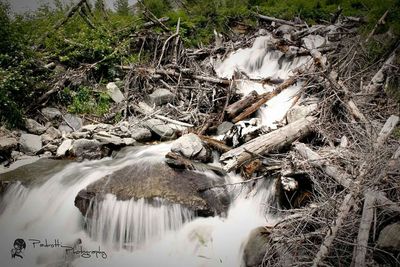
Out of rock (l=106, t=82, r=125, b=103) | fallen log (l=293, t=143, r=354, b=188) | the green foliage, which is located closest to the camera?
fallen log (l=293, t=143, r=354, b=188)

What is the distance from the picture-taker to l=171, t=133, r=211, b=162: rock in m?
5.64

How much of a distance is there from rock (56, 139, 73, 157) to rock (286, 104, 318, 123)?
430 centimetres

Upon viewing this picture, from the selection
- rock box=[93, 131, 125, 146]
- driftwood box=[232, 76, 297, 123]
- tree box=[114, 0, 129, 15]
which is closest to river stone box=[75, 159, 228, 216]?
rock box=[93, 131, 125, 146]

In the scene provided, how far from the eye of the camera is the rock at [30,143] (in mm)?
6319

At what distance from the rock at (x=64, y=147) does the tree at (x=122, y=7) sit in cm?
934

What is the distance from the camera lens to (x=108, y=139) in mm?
6559

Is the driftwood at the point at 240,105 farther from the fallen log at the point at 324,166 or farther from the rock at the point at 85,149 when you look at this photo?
the rock at the point at 85,149

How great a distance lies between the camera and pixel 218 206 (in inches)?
189

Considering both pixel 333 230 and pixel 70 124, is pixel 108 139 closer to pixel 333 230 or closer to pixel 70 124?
pixel 70 124

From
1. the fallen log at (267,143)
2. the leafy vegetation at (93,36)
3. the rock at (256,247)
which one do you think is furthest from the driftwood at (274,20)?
the rock at (256,247)

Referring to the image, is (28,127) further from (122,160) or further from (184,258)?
(184,258)

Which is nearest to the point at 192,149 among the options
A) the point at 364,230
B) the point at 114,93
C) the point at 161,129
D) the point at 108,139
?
the point at 161,129

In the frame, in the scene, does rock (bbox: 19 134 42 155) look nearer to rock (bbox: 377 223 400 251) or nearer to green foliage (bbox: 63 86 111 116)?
green foliage (bbox: 63 86 111 116)

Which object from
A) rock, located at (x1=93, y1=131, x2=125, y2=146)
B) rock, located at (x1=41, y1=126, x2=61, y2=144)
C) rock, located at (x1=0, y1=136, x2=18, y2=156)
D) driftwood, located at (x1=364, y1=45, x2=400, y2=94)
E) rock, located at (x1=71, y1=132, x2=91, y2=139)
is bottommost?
driftwood, located at (x1=364, y1=45, x2=400, y2=94)
